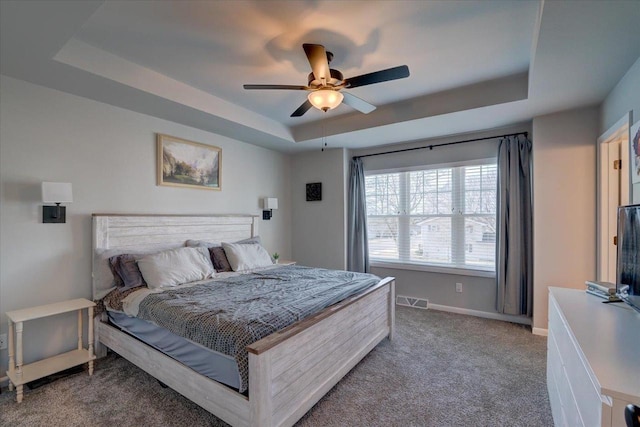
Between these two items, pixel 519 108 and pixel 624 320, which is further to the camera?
pixel 519 108

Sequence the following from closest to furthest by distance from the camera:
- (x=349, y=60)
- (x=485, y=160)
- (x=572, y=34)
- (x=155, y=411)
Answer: (x=572, y=34)
(x=155, y=411)
(x=349, y=60)
(x=485, y=160)

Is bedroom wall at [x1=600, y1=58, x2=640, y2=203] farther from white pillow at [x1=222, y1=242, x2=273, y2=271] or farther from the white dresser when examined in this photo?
white pillow at [x1=222, y1=242, x2=273, y2=271]

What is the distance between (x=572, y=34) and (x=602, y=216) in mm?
2001

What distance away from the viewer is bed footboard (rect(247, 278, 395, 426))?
1578mm

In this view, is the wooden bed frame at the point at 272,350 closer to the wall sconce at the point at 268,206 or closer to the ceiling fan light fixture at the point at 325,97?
the wall sconce at the point at 268,206

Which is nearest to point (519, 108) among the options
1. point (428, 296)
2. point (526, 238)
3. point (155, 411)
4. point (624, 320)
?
point (526, 238)

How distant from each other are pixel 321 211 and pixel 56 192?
3.33m

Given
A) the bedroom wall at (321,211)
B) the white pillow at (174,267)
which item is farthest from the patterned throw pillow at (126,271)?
the bedroom wall at (321,211)

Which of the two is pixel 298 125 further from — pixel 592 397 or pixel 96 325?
pixel 592 397

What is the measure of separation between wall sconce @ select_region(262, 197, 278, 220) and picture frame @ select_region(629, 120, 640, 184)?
3915mm

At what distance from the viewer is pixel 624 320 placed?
1.54 m

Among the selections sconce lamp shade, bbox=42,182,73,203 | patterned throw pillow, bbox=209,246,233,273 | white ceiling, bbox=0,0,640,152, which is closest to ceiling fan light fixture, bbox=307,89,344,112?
white ceiling, bbox=0,0,640,152

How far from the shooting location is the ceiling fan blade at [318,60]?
6.36 feet

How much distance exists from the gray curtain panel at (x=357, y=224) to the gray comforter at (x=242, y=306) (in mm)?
1547
